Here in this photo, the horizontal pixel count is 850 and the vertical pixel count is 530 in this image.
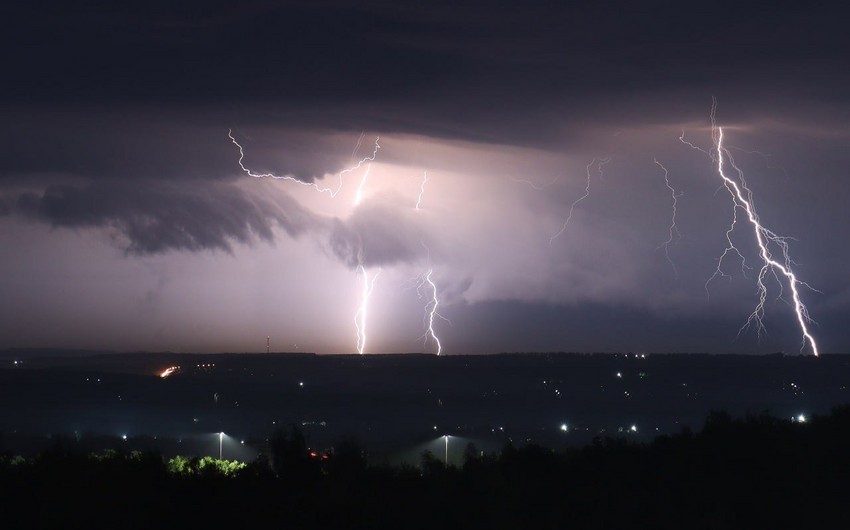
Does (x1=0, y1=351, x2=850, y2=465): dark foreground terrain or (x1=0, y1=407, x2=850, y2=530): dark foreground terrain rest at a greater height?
(x1=0, y1=351, x2=850, y2=465): dark foreground terrain

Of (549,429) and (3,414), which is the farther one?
(3,414)

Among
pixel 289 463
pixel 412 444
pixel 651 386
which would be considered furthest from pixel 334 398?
pixel 289 463

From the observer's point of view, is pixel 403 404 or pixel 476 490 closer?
pixel 476 490

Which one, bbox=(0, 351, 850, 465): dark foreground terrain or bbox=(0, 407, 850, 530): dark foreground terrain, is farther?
bbox=(0, 351, 850, 465): dark foreground terrain

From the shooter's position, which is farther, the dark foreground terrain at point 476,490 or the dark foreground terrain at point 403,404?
the dark foreground terrain at point 403,404

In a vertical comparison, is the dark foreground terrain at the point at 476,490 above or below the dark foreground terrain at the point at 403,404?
below

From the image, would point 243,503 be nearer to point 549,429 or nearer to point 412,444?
point 412,444

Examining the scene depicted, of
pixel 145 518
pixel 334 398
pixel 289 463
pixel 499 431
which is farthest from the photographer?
pixel 334 398

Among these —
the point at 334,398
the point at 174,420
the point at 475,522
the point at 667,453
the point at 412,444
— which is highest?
the point at 334,398
